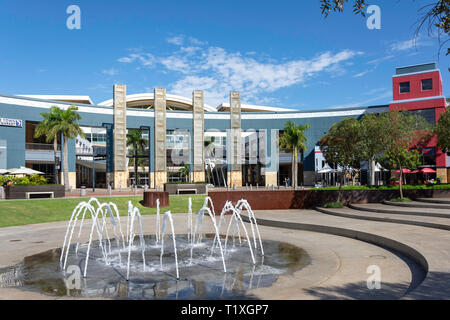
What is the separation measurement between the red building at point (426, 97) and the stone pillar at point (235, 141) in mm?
24106

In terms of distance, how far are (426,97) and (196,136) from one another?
33965 mm

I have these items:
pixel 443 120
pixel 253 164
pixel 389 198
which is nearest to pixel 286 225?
pixel 389 198

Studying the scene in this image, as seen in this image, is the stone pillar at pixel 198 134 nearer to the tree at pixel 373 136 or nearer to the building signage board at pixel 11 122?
the building signage board at pixel 11 122

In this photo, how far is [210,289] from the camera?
6.72 metres

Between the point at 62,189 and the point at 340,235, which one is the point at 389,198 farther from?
the point at 62,189

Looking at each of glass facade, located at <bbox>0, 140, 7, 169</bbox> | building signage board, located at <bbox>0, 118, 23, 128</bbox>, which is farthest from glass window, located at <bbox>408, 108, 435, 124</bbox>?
glass facade, located at <bbox>0, 140, 7, 169</bbox>

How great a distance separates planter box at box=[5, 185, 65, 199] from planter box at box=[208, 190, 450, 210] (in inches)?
612

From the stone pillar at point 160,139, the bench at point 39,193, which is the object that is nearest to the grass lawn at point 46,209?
the bench at point 39,193

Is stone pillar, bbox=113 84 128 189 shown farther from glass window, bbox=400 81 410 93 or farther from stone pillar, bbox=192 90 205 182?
glass window, bbox=400 81 410 93

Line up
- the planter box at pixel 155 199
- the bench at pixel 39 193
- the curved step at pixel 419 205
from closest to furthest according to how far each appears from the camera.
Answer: the curved step at pixel 419 205
the planter box at pixel 155 199
the bench at pixel 39 193

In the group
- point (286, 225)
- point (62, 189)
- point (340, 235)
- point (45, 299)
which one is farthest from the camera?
point (62, 189)

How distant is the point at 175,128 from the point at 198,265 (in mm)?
49189

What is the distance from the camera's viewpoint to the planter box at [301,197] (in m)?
21.7

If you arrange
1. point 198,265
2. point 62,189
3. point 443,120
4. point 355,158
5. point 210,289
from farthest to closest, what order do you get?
point 62,189 → point 443,120 → point 355,158 → point 198,265 → point 210,289
